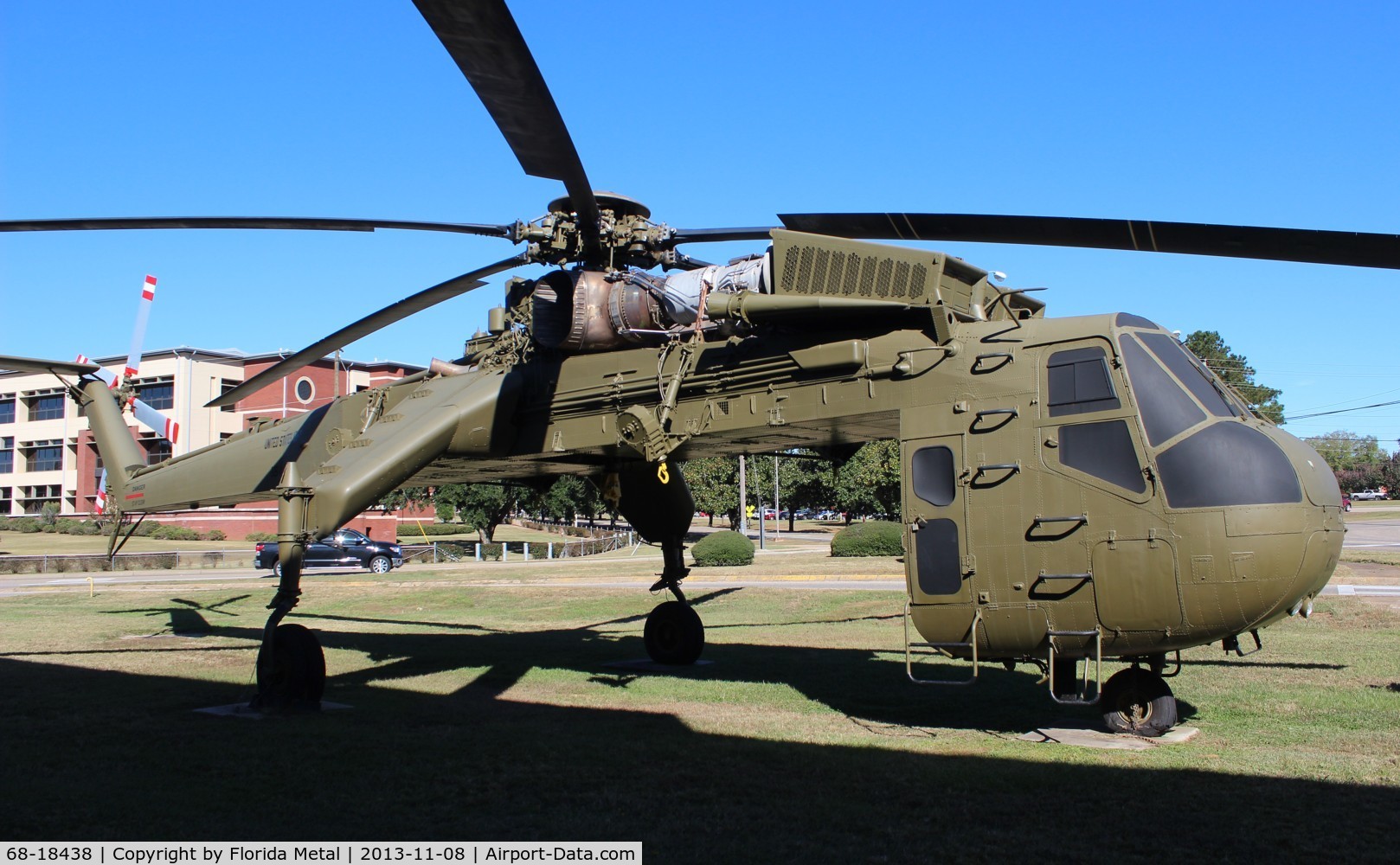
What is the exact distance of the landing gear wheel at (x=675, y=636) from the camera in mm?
14258

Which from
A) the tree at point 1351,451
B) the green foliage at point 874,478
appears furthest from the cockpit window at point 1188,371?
the tree at point 1351,451

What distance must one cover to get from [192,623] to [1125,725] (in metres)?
17.9

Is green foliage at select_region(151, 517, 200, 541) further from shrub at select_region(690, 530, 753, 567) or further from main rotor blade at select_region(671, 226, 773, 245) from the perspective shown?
main rotor blade at select_region(671, 226, 773, 245)

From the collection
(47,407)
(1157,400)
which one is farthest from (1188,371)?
(47,407)

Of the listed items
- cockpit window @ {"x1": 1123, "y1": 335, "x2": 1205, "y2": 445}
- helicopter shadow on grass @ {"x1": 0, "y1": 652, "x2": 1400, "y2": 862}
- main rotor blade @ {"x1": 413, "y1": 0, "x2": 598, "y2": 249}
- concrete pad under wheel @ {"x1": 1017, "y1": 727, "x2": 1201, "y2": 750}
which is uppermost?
main rotor blade @ {"x1": 413, "y1": 0, "x2": 598, "y2": 249}

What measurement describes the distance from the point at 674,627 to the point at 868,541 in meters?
24.6

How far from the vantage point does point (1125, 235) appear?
7.69 meters

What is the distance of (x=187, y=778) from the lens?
7891mm

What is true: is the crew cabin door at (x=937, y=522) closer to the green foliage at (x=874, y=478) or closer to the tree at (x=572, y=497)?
the tree at (x=572, y=497)

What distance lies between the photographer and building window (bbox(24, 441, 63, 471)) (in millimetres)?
82500

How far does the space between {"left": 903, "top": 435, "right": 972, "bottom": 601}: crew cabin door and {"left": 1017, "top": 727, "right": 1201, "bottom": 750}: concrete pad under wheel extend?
1.28m

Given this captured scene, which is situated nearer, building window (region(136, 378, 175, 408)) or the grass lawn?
the grass lawn

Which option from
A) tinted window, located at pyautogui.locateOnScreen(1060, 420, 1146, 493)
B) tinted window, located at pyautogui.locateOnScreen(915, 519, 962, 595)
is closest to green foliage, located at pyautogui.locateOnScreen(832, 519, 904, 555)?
tinted window, located at pyautogui.locateOnScreen(915, 519, 962, 595)

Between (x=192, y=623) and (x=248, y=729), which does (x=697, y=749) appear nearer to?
(x=248, y=729)
